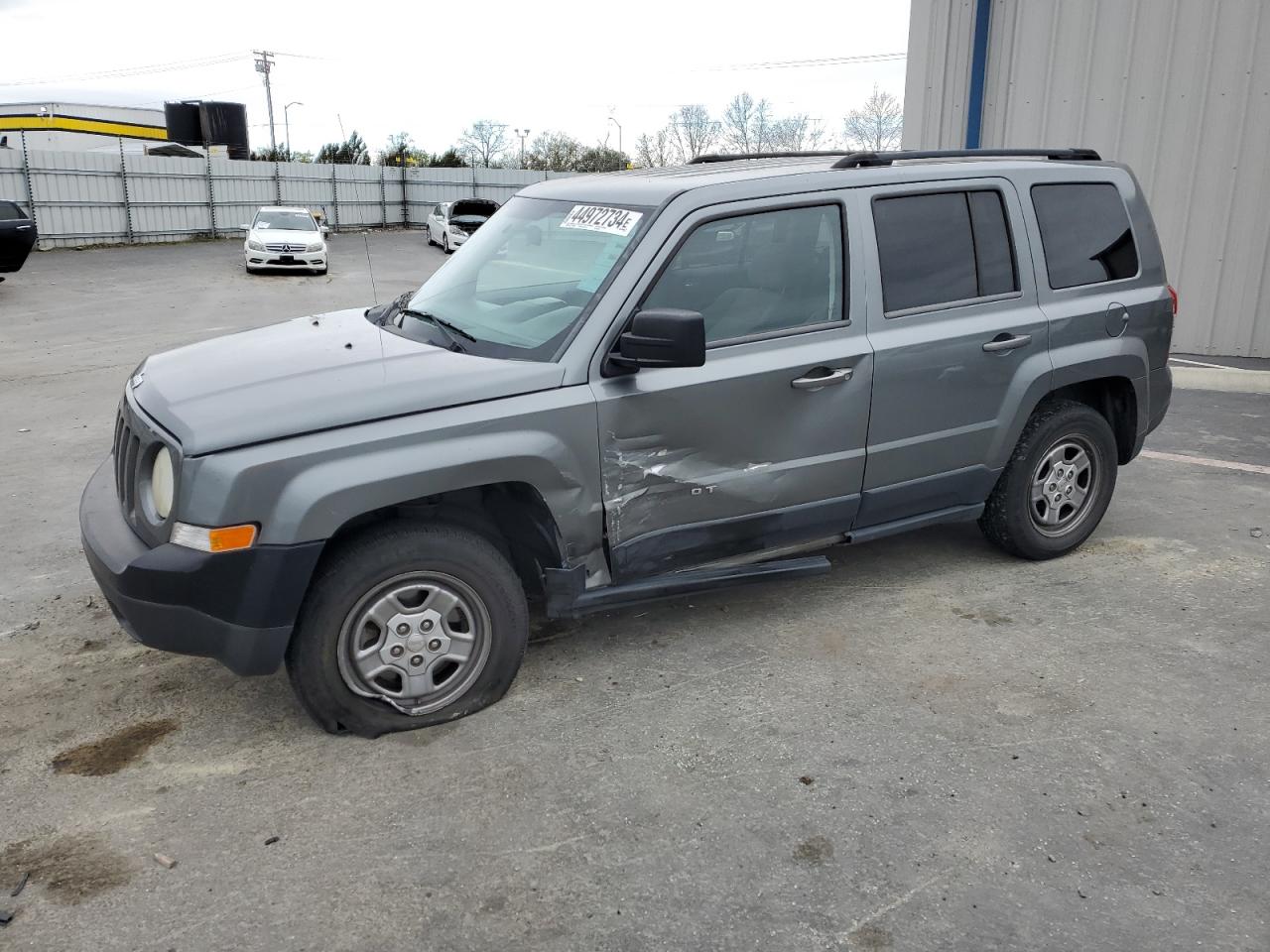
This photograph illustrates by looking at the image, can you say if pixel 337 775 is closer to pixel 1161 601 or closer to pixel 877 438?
pixel 877 438

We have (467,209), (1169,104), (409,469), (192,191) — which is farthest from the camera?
Answer: (192,191)

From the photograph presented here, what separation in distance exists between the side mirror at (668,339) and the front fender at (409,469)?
27 centimetres

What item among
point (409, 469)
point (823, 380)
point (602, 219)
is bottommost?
point (409, 469)

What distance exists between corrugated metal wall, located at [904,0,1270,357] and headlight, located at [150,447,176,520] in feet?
34.7

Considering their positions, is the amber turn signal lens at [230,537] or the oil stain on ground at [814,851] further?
the amber turn signal lens at [230,537]

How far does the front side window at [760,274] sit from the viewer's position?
4012mm

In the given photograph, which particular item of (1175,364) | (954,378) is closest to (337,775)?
(954,378)

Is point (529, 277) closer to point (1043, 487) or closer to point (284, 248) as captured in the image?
point (1043, 487)

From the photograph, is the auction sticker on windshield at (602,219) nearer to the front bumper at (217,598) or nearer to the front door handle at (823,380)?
the front door handle at (823,380)

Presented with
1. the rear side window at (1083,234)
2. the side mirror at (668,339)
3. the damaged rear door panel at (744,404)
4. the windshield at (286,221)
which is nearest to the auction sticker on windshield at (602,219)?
the damaged rear door panel at (744,404)

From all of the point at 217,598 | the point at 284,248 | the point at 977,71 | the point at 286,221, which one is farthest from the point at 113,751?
the point at 286,221

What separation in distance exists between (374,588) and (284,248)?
66.9 feet

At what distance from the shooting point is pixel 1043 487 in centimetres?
518

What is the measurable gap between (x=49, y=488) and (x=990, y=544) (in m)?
5.53
